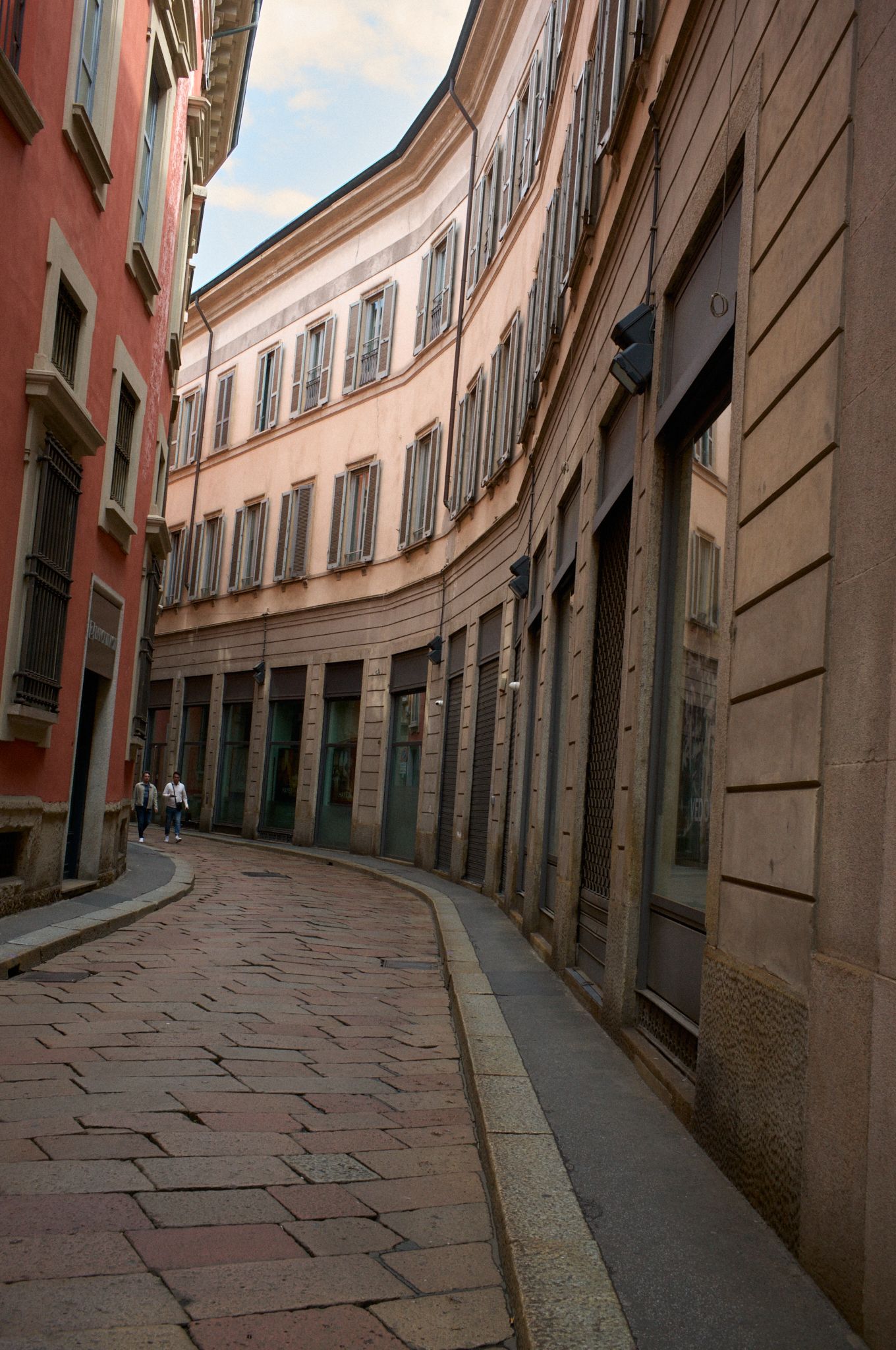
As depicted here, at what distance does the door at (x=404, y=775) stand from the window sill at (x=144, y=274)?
8.79 m

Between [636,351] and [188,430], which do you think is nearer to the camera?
[636,351]

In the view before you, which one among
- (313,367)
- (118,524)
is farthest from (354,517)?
(118,524)

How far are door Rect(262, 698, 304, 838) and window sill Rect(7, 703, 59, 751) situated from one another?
50.2 feet

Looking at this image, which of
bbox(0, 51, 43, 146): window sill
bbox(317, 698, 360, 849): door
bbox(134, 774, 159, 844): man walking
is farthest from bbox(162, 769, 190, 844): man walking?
bbox(0, 51, 43, 146): window sill

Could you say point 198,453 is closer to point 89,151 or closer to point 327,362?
point 327,362

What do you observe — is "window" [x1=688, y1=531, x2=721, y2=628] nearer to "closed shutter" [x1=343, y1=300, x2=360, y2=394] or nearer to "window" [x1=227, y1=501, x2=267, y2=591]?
"closed shutter" [x1=343, y1=300, x2=360, y2=394]

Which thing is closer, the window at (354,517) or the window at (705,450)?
the window at (705,450)

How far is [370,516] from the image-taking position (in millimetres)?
23750

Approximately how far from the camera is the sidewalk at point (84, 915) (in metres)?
8.12

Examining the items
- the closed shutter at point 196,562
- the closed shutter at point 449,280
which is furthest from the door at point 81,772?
the closed shutter at point 196,562

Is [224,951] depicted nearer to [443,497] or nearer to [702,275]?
[702,275]

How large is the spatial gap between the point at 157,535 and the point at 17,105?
7.23m

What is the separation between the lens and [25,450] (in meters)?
9.34

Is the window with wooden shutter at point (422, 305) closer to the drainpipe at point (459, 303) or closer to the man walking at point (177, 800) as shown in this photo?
the drainpipe at point (459, 303)
